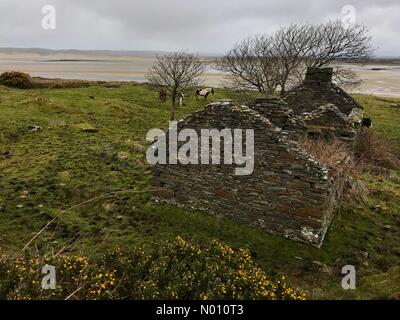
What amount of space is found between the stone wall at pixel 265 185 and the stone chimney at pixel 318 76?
8.97 m

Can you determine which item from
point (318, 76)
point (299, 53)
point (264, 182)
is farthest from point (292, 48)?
point (264, 182)

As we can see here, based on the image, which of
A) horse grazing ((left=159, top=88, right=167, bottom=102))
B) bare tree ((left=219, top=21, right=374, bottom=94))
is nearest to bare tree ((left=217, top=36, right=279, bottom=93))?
bare tree ((left=219, top=21, right=374, bottom=94))

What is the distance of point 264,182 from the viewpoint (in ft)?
32.9

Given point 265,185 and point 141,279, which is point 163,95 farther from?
point 141,279

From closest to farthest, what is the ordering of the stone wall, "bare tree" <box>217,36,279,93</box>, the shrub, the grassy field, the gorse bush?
the gorse bush → the grassy field → the stone wall → "bare tree" <box>217,36,279,93</box> → the shrub

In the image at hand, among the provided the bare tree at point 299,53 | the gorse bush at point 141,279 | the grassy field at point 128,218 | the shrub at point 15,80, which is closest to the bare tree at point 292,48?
the bare tree at point 299,53

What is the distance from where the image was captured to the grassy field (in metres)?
8.73

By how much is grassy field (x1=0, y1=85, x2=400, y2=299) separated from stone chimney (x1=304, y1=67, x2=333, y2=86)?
550 cm

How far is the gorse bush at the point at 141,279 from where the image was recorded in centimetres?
581

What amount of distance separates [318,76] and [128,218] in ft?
42.5

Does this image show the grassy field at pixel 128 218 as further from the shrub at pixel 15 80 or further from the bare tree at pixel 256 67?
the shrub at pixel 15 80

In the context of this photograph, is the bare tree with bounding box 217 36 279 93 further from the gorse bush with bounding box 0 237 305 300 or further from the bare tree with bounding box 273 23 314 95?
the gorse bush with bounding box 0 237 305 300
